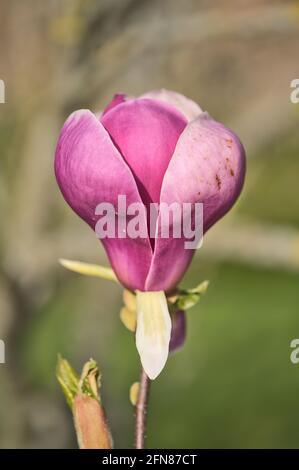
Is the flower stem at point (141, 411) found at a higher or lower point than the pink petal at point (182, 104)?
lower

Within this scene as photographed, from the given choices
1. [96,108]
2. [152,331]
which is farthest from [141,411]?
[96,108]

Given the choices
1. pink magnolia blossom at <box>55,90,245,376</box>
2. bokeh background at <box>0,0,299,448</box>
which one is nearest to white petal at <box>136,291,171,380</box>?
pink magnolia blossom at <box>55,90,245,376</box>

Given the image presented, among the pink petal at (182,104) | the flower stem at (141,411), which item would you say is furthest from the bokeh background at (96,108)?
the flower stem at (141,411)

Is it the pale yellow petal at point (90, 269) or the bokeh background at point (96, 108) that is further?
the bokeh background at point (96, 108)

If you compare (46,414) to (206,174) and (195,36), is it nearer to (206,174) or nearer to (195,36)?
(195,36)

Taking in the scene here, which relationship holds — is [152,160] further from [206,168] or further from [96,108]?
[96,108]

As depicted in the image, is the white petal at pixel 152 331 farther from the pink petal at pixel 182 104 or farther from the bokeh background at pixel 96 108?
the bokeh background at pixel 96 108
